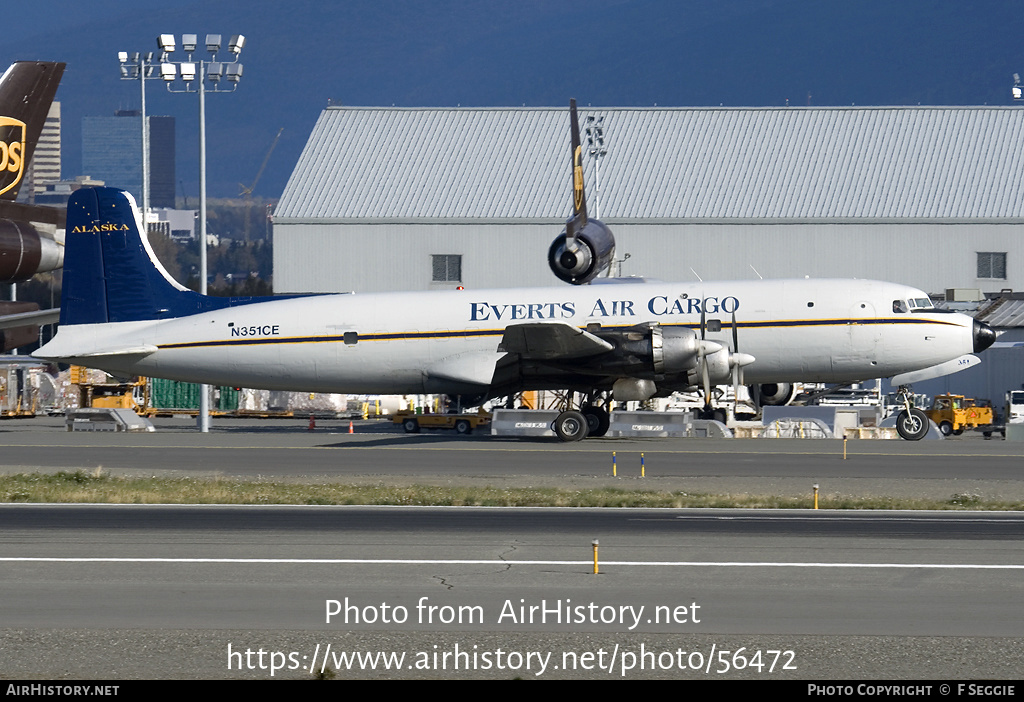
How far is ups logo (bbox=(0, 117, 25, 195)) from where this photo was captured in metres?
32.0

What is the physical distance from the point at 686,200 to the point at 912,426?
3786 cm

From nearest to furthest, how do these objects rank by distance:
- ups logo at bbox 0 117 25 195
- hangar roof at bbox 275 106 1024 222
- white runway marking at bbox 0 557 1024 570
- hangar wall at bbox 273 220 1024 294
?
white runway marking at bbox 0 557 1024 570 < ups logo at bbox 0 117 25 195 < hangar wall at bbox 273 220 1024 294 < hangar roof at bbox 275 106 1024 222

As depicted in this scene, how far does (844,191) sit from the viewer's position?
7225 cm

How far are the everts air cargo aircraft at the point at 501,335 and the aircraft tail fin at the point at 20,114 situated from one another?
5914mm

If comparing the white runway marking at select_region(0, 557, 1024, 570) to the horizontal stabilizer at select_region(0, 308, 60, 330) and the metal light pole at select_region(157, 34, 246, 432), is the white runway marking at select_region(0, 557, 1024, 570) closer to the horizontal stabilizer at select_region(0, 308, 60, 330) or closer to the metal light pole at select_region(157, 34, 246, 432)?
the horizontal stabilizer at select_region(0, 308, 60, 330)

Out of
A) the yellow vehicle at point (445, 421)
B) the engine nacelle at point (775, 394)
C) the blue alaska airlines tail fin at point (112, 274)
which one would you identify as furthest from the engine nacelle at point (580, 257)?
the blue alaska airlines tail fin at point (112, 274)

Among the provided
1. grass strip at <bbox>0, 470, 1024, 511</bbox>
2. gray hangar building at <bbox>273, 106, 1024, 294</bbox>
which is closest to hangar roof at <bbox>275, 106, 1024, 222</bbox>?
gray hangar building at <bbox>273, 106, 1024, 294</bbox>

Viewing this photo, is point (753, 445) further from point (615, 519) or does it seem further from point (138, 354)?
point (138, 354)

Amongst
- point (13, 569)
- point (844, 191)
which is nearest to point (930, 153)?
point (844, 191)

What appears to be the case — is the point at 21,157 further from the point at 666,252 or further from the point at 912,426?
the point at 666,252

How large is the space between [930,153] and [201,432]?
49.0 meters

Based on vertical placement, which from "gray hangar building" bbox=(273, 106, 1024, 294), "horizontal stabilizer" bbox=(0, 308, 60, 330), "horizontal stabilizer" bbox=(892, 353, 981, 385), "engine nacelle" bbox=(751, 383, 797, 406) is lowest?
"engine nacelle" bbox=(751, 383, 797, 406)

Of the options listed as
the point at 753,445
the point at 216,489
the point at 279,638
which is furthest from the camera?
the point at 753,445

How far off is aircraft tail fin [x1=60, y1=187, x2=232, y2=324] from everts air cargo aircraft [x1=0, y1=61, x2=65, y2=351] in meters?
4.54
